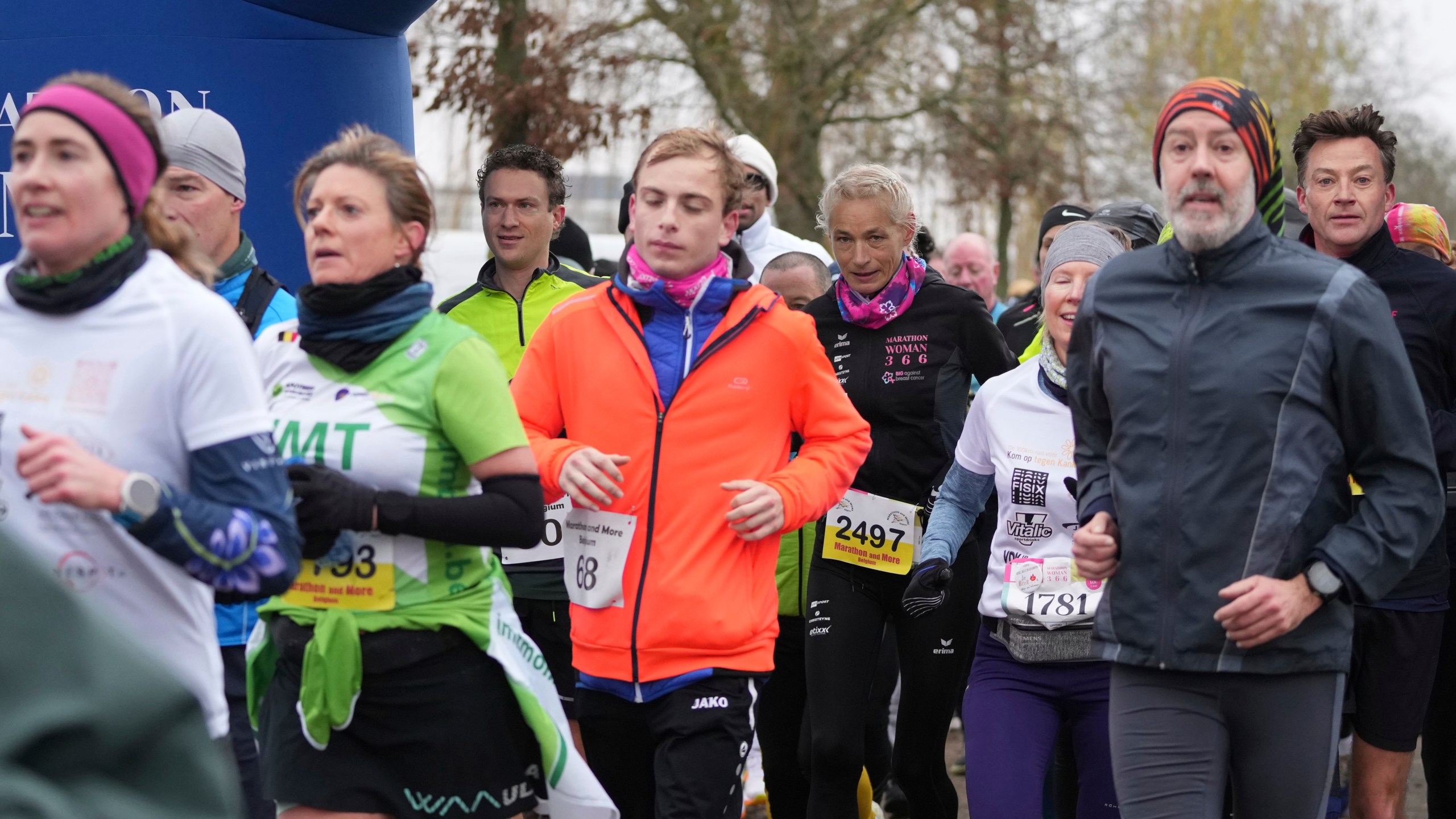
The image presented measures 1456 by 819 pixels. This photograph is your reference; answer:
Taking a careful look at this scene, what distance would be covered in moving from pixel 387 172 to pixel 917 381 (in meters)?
2.25

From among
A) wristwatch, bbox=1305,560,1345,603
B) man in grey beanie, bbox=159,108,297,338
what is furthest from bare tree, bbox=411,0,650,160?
wristwatch, bbox=1305,560,1345,603

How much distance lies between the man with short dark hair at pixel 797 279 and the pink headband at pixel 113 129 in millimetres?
3583

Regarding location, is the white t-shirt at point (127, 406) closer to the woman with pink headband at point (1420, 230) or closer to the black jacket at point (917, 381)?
the black jacket at point (917, 381)

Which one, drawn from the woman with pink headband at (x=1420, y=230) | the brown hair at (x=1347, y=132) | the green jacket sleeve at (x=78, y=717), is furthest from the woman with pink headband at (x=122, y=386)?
the woman with pink headband at (x=1420, y=230)

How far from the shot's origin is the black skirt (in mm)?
3559

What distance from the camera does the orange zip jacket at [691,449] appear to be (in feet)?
13.3

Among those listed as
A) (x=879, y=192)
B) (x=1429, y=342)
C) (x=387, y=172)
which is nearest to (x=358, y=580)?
(x=387, y=172)

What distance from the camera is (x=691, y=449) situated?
13.5 feet

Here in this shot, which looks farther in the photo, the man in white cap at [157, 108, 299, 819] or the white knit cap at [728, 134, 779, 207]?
the white knit cap at [728, 134, 779, 207]

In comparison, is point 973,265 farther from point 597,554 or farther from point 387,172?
point 387,172

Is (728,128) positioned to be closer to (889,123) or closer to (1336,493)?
(889,123)

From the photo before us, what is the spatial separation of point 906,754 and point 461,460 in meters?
2.27

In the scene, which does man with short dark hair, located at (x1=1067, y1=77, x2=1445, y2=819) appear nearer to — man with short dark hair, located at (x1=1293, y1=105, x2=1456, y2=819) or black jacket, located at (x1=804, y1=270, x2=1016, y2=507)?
man with short dark hair, located at (x1=1293, y1=105, x2=1456, y2=819)

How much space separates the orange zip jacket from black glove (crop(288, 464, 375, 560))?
0.76m
